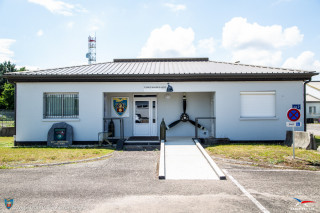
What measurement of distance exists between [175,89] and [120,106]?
137 inches

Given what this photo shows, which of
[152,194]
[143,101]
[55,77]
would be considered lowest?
[152,194]

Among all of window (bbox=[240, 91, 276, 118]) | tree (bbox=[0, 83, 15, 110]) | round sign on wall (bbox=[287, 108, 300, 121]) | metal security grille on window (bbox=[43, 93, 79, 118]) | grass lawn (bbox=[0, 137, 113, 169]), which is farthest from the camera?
tree (bbox=[0, 83, 15, 110])

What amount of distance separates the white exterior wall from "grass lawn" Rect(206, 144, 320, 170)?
2.03m

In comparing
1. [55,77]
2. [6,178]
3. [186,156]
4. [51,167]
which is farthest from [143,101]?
[6,178]

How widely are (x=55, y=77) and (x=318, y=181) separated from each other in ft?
37.8

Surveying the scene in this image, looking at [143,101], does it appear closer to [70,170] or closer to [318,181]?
[70,170]

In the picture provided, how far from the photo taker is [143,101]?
45.8 feet

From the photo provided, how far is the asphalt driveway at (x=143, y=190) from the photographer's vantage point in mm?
4672

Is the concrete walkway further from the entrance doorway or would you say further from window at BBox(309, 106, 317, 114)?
window at BBox(309, 106, 317, 114)

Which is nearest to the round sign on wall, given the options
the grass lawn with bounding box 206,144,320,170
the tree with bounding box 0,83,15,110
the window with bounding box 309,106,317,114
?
the grass lawn with bounding box 206,144,320,170

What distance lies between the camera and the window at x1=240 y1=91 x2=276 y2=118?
41.1 ft

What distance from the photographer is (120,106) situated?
14.0m

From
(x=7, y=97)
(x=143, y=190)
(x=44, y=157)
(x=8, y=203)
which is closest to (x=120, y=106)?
(x=44, y=157)

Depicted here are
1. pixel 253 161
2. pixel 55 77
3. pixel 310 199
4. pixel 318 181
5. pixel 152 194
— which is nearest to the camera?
pixel 310 199
